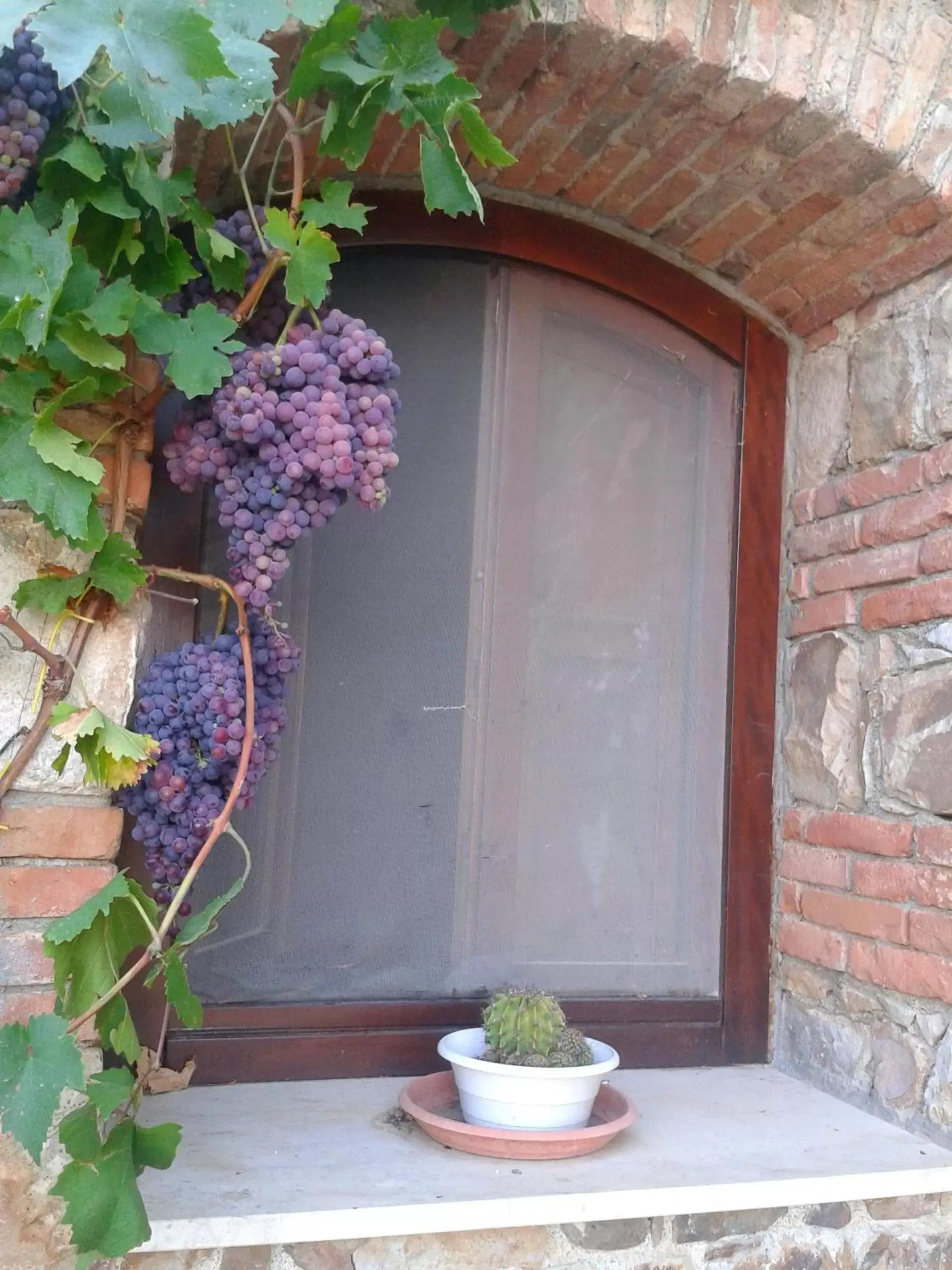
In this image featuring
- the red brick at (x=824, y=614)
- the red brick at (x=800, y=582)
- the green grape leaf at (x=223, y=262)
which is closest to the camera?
the green grape leaf at (x=223, y=262)

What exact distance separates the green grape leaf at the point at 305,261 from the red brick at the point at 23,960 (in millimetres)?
796

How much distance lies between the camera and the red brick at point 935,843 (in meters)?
1.72

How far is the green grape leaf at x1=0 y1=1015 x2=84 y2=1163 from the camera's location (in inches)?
41.5

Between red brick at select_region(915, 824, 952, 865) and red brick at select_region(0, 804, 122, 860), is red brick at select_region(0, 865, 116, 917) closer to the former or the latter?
red brick at select_region(0, 804, 122, 860)

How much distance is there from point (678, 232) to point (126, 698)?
1.33 meters

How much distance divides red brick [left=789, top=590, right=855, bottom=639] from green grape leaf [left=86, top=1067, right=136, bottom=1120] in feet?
4.51

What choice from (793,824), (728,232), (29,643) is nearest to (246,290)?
(29,643)

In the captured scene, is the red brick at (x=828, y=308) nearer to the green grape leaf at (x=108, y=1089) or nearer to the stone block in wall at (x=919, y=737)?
the stone block in wall at (x=919, y=737)

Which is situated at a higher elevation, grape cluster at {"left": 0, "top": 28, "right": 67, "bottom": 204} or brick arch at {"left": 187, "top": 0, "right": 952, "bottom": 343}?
brick arch at {"left": 187, "top": 0, "right": 952, "bottom": 343}

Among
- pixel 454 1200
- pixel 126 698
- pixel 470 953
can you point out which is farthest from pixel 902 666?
pixel 126 698

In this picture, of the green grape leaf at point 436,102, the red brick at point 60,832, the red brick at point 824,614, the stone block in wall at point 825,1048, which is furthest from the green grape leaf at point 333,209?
the stone block in wall at point 825,1048

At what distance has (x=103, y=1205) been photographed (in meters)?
1.13

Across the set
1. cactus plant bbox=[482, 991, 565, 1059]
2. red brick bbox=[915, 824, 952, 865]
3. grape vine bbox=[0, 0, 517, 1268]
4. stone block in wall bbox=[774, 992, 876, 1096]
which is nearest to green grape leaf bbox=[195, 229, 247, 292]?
grape vine bbox=[0, 0, 517, 1268]

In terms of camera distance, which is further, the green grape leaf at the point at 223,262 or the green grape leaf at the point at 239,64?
the green grape leaf at the point at 223,262
